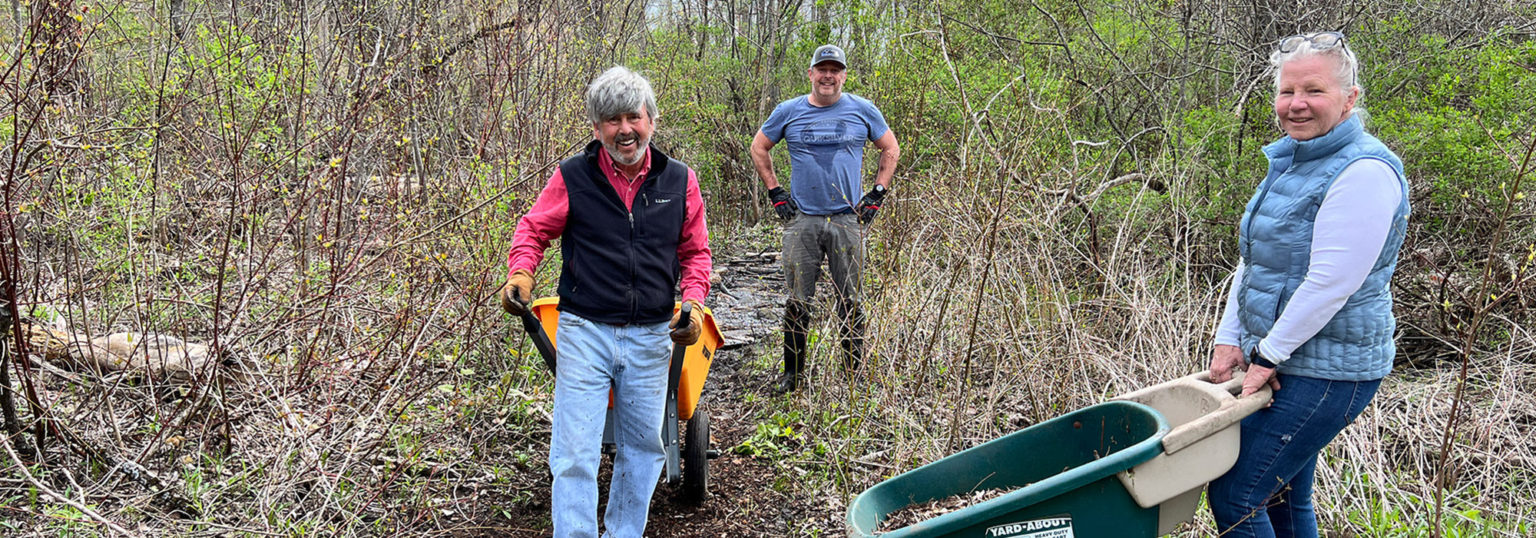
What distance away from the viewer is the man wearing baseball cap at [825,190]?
510 cm

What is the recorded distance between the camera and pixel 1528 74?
507 centimetres

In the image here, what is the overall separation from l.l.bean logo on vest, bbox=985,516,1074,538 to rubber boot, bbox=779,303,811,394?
308 centimetres

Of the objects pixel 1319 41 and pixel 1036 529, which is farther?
pixel 1319 41

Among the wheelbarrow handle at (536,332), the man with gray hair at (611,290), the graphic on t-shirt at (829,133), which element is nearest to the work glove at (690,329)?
the man with gray hair at (611,290)

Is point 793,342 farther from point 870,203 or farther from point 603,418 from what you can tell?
point 603,418

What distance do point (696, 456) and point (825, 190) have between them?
1863mm

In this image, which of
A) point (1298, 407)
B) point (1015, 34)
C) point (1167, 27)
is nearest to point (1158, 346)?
point (1298, 407)

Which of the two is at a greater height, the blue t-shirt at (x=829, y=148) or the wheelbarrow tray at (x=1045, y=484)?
the blue t-shirt at (x=829, y=148)

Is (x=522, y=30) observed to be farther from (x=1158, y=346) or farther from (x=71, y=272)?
(x=1158, y=346)

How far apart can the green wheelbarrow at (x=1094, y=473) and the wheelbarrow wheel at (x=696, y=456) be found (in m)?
1.48

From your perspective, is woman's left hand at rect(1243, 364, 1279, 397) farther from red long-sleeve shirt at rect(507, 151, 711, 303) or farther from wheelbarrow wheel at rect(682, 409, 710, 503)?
wheelbarrow wheel at rect(682, 409, 710, 503)

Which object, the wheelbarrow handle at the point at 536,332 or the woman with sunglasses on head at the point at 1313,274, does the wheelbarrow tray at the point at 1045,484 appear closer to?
the woman with sunglasses on head at the point at 1313,274

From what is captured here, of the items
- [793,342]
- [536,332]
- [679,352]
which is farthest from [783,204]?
[536,332]

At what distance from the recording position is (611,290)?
300 cm
